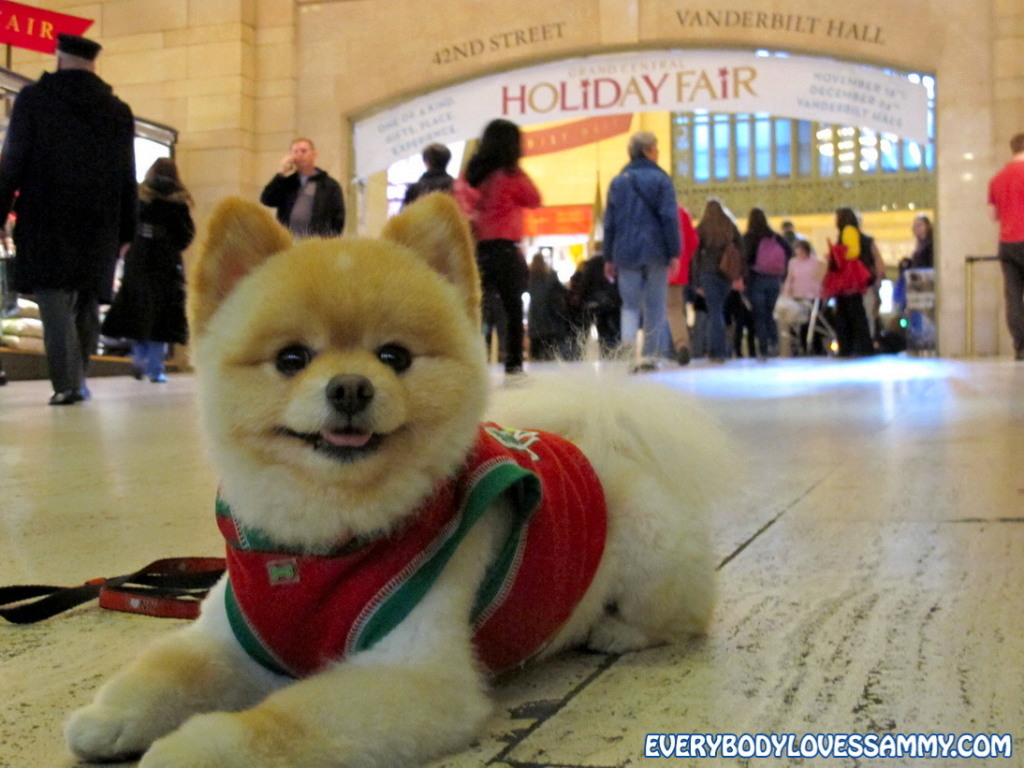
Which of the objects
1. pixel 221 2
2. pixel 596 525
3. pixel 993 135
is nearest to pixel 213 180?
pixel 221 2

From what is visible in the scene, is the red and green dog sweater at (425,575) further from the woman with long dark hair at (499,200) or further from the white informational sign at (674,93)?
the white informational sign at (674,93)

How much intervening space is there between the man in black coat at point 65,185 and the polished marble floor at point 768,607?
2.40 metres

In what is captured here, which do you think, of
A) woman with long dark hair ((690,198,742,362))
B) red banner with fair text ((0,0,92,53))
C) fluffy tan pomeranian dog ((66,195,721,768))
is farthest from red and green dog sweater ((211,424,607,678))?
woman with long dark hair ((690,198,742,362))

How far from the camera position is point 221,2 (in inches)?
Answer: 619

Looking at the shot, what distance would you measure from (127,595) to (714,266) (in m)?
12.6

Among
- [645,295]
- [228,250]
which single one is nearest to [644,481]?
[228,250]

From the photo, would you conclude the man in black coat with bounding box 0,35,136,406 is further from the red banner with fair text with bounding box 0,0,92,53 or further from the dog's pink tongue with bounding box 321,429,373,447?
the dog's pink tongue with bounding box 321,429,373,447

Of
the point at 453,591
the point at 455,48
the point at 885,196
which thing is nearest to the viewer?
the point at 453,591

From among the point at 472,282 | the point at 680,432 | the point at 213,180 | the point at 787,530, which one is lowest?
the point at 787,530

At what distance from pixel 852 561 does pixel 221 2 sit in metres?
15.5

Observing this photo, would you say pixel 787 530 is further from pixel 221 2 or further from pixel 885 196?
pixel 885 196

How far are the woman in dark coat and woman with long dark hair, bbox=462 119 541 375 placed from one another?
2860 millimetres

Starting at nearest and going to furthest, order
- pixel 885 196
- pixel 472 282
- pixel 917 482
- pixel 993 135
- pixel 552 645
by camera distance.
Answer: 1. pixel 472 282
2. pixel 552 645
3. pixel 917 482
4. pixel 993 135
5. pixel 885 196

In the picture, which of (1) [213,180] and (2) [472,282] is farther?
(1) [213,180]
